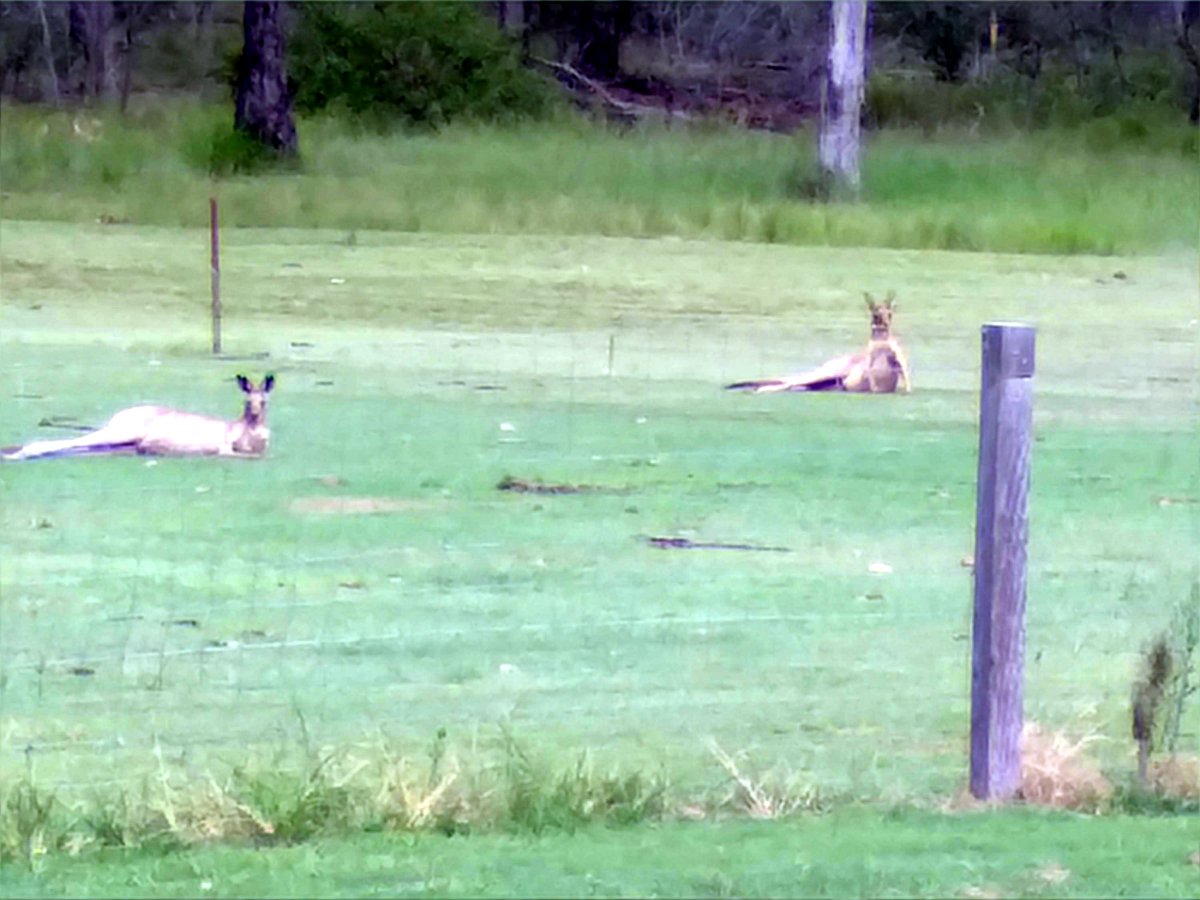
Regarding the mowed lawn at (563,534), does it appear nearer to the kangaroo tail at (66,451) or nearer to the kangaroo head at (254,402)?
the kangaroo tail at (66,451)

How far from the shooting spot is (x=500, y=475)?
12203 mm

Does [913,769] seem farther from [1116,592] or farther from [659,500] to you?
[659,500]

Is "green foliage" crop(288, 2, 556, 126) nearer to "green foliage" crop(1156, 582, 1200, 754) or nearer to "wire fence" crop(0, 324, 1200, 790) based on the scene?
"wire fence" crop(0, 324, 1200, 790)

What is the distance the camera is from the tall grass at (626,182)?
24.2m

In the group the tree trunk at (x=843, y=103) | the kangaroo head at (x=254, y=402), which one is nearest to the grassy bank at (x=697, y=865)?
the kangaroo head at (x=254, y=402)

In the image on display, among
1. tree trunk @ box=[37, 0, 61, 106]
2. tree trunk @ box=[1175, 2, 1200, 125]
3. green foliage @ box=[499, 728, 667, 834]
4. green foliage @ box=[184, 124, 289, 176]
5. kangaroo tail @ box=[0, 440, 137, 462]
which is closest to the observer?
green foliage @ box=[499, 728, 667, 834]

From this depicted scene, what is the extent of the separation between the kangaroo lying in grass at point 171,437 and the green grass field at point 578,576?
13cm

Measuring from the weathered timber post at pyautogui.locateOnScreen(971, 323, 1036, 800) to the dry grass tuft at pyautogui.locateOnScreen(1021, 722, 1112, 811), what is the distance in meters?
0.10

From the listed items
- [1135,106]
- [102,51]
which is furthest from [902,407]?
[102,51]

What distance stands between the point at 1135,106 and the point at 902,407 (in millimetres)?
14573

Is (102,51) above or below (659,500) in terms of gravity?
above

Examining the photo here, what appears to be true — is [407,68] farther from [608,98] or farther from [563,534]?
[563,534]

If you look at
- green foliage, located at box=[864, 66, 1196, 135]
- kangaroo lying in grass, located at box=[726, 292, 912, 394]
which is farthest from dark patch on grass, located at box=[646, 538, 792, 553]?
green foliage, located at box=[864, 66, 1196, 135]

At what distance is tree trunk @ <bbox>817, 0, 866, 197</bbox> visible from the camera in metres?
25.8
